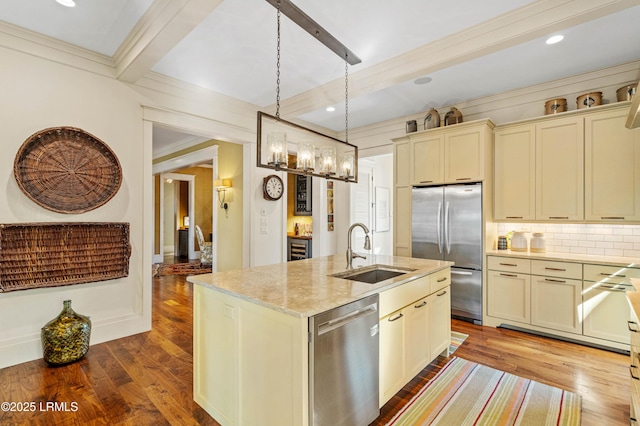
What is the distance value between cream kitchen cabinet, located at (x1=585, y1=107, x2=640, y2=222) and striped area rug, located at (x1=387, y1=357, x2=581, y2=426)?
1953mm

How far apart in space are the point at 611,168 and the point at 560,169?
41cm

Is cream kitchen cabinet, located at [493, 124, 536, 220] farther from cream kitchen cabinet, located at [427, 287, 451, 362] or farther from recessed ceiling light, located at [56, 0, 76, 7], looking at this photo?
recessed ceiling light, located at [56, 0, 76, 7]

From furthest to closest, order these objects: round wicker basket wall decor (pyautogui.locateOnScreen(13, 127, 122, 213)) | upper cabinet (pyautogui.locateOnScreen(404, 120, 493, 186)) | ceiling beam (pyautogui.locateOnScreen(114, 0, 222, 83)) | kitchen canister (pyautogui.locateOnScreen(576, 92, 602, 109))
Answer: upper cabinet (pyautogui.locateOnScreen(404, 120, 493, 186)) < kitchen canister (pyautogui.locateOnScreen(576, 92, 602, 109)) < round wicker basket wall decor (pyautogui.locateOnScreen(13, 127, 122, 213)) < ceiling beam (pyautogui.locateOnScreen(114, 0, 222, 83))

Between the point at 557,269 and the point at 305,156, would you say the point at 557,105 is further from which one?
the point at 305,156

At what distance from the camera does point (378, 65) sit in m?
3.17

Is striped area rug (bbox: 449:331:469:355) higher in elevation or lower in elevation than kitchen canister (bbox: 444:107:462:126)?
lower

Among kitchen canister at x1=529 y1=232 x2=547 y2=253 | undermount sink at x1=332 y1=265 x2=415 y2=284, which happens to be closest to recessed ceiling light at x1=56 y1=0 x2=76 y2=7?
undermount sink at x1=332 y1=265 x2=415 y2=284

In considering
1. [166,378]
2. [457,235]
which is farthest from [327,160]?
[166,378]

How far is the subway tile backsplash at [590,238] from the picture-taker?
126 inches

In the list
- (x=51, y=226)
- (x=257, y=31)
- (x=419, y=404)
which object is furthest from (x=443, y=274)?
(x=51, y=226)

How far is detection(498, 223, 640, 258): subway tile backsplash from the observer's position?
3.20 m

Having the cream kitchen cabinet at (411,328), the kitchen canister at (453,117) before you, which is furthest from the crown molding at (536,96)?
the cream kitchen cabinet at (411,328)

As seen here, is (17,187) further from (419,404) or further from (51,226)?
(419,404)

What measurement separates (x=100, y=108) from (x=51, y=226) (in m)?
1.24
